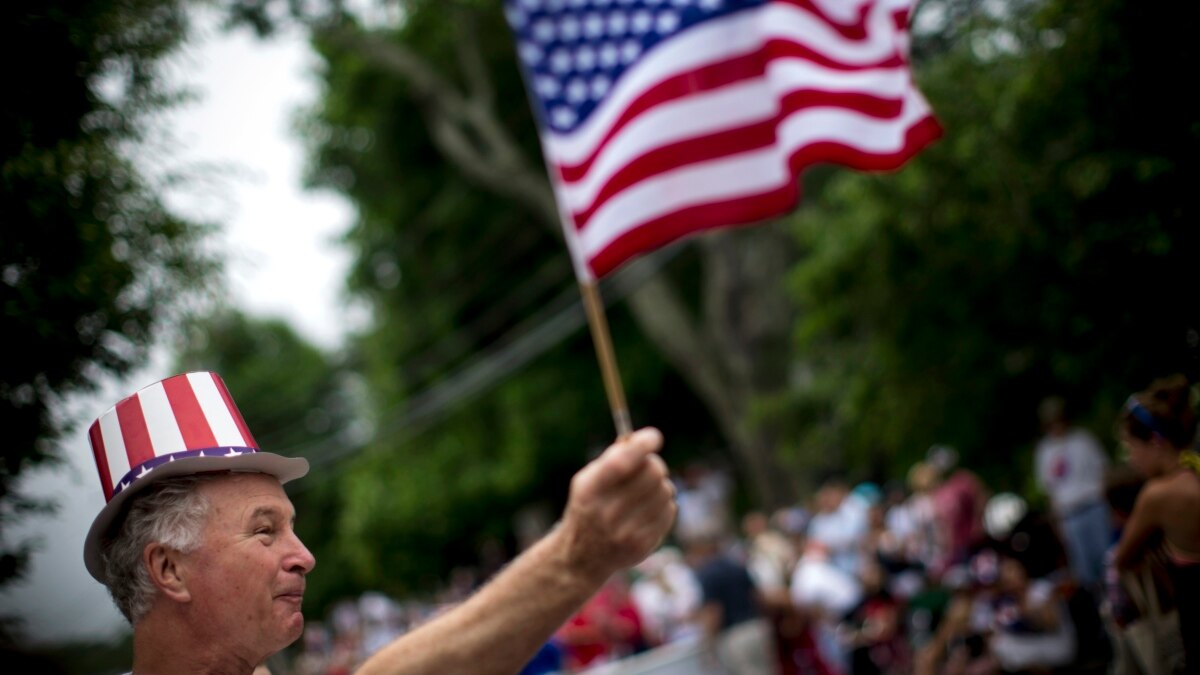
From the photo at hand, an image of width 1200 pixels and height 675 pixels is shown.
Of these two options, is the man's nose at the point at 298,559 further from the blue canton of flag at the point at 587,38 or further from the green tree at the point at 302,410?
the green tree at the point at 302,410

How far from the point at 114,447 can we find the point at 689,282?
22.2m

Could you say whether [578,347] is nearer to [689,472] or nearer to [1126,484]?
[689,472]

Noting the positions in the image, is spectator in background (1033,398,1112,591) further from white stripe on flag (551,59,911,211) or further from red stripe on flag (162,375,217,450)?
red stripe on flag (162,375,217,450)

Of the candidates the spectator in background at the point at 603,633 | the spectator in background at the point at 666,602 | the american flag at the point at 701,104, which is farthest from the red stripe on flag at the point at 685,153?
the spectator in background at the point at 666,602

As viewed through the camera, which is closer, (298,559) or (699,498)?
(298,559)

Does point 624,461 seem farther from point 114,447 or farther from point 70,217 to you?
point 70,217

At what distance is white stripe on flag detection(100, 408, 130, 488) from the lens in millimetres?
2768

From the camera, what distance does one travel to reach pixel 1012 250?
1034cm

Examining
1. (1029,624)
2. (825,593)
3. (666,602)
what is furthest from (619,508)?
(666,602)

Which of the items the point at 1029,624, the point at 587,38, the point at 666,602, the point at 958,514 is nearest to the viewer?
the point at 587,38

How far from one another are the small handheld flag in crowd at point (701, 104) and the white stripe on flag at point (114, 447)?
6.49ft

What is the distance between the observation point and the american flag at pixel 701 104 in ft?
15.0

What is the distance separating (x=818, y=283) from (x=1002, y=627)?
441cm

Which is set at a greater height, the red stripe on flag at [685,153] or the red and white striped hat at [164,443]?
the red stripe on flag at [685,153]
